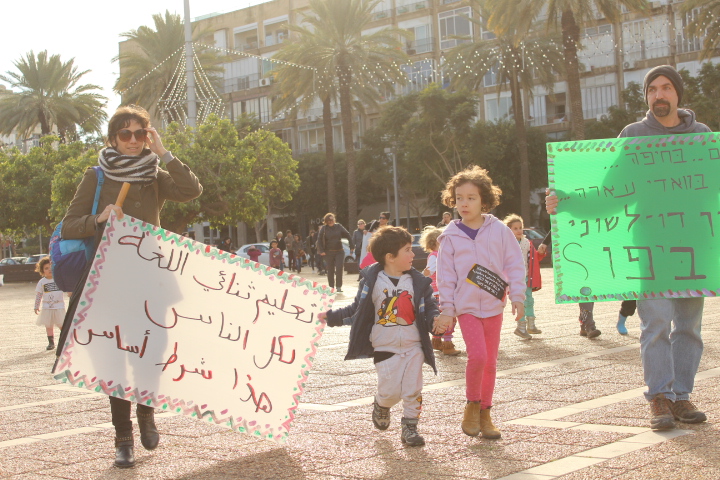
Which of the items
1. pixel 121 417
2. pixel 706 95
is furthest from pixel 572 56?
pixel 121 417

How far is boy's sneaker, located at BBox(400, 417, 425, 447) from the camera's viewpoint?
483 centimetres

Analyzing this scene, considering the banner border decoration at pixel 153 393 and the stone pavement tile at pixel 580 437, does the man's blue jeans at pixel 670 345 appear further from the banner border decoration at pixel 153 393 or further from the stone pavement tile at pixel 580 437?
the banner border decoration at pixel 153 393

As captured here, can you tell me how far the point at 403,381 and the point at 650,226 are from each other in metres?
1.80

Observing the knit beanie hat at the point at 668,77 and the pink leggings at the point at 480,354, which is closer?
the pink leggings at the point at 480,354

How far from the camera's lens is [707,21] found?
31.6 metres

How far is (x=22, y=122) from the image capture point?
49781 mm

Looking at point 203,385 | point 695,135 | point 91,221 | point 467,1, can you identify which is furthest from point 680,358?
point 467,1

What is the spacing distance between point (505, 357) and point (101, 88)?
4655cm

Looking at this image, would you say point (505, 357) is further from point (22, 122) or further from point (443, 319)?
point (22, 122)

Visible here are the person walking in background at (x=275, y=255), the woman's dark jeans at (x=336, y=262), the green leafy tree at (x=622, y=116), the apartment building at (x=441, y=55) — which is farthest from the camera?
the apartment building at (x=441, y=55)

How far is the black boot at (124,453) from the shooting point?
459cm

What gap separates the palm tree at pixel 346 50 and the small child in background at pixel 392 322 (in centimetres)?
3509

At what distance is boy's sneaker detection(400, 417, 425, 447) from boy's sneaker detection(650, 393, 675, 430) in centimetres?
122

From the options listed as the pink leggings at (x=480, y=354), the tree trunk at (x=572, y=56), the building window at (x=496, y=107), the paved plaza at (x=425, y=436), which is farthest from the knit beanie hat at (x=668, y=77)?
the building window at (x=496, y=107)
